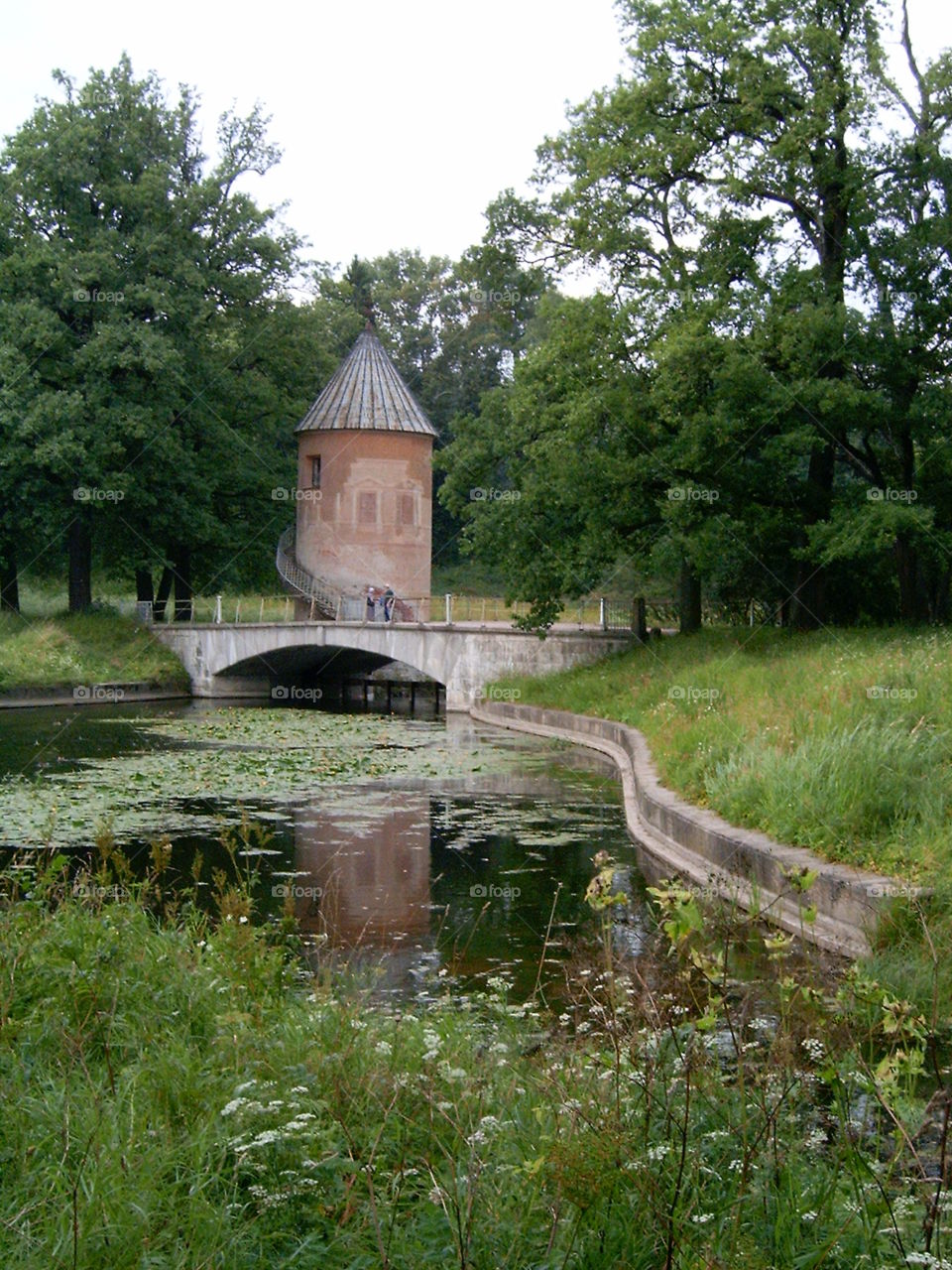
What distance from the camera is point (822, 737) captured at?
11.5 m

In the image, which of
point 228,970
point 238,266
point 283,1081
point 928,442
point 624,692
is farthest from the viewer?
point 238,266

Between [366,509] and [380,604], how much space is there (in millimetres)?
5423

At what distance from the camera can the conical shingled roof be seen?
133ft

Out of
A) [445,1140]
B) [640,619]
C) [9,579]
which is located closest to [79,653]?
[9,579]

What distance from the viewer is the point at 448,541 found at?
193 ft

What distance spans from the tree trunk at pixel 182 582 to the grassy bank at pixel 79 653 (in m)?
1.70

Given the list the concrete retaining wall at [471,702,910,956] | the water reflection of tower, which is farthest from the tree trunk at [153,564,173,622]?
the water reflection of tower

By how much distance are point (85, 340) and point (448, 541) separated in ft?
81.9

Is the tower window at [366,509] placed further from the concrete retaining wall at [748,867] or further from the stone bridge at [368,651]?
the concrete retaining wall at [748,867]

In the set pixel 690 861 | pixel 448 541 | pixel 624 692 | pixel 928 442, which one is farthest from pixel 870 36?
pixel 448 541

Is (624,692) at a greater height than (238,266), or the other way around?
(238,266)

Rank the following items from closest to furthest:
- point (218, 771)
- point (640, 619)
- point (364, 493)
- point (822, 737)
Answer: point (822, 737) → point (218, 771) → point (640, 619) → point (364, 493)

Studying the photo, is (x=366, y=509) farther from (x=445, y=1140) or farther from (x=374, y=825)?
(x=445, y=1140)

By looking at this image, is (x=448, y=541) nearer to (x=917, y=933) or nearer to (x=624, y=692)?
(x=624, y=692)
